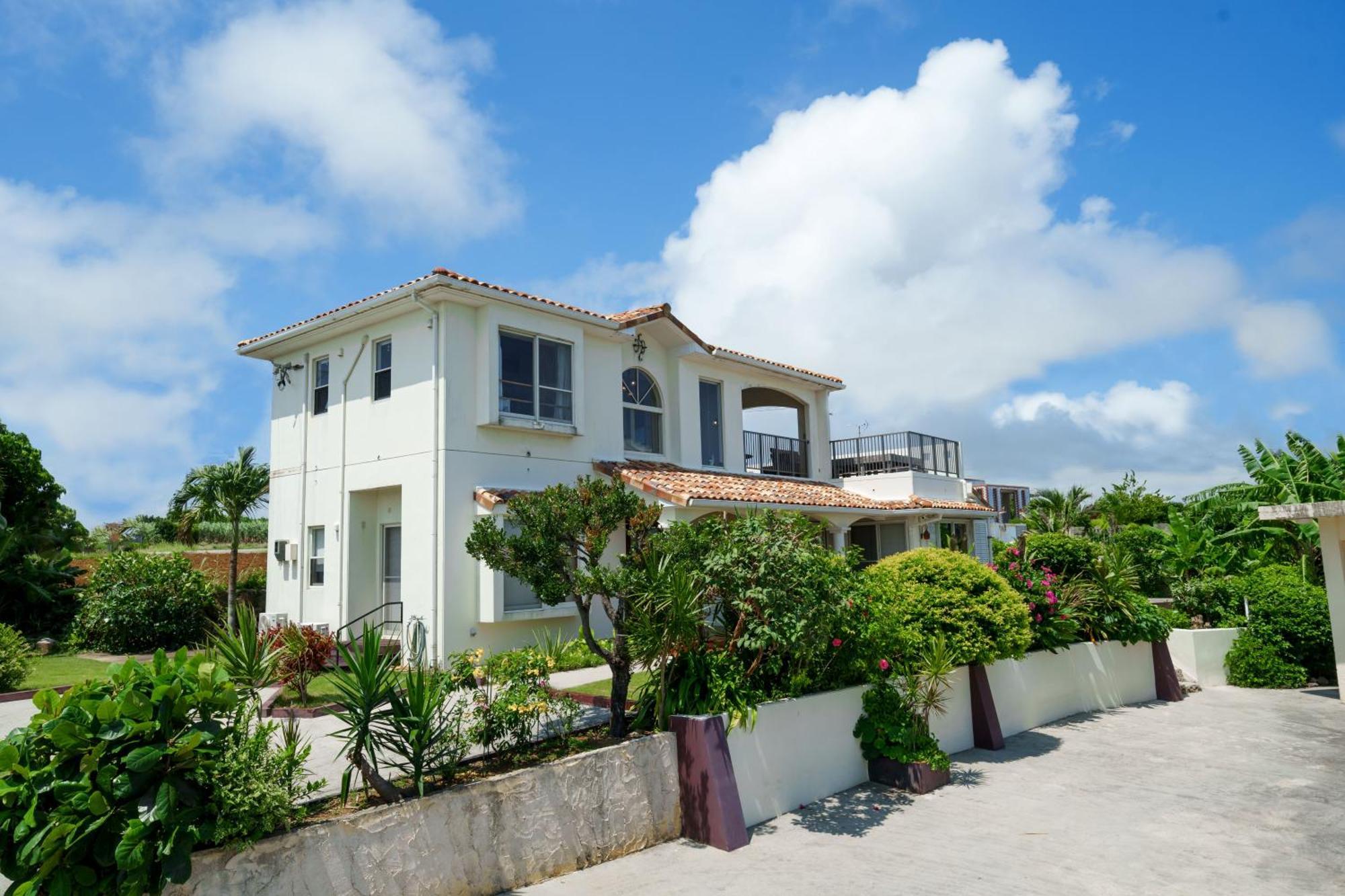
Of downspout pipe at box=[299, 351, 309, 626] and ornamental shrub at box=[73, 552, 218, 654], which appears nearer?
downspout pipe at box=[299, 351, 309, 626]

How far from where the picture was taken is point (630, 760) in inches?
311

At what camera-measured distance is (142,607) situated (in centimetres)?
1827

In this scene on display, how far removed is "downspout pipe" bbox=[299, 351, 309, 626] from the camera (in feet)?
56.1

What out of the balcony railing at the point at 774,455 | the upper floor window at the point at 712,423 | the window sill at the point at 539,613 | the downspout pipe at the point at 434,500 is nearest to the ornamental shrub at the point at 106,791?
the downspout pipe at the point at 434,500

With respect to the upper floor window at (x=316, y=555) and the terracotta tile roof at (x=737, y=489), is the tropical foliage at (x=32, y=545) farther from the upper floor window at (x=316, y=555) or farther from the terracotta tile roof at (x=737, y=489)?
the terracotta tile roof at (x=737, y=489)

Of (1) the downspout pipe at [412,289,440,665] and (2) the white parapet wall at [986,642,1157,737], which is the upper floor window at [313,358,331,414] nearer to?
(1) the downspout pipe at [412,289,440,665]

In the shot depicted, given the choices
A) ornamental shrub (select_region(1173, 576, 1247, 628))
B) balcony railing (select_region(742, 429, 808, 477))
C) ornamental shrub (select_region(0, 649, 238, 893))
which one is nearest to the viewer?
ornamental shrub (select_region(0, 649, 238, 893))

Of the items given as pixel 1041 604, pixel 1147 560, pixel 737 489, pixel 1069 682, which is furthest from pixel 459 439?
pixel 1147 560

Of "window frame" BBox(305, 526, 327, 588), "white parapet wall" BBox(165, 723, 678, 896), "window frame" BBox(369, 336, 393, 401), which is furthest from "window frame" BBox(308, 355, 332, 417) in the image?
"white parapet wall" BBox(165, 723, 678, 896)

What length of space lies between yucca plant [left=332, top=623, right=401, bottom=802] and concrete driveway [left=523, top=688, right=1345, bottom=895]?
1711mm

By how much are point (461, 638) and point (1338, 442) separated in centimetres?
2079

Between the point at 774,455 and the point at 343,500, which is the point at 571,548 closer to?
the point at 343,500

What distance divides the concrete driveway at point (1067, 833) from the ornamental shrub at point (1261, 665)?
15.9 feet

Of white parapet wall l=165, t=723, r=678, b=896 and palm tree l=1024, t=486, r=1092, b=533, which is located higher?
palm tree l=1024, t=486, r=1092, b=533
